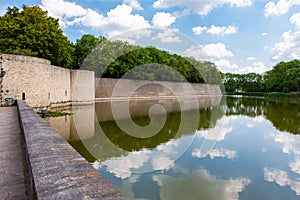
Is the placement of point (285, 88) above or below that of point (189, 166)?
above

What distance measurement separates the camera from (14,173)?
269cm

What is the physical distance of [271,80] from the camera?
61125 mm

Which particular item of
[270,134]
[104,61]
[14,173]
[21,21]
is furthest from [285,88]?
[14,173]

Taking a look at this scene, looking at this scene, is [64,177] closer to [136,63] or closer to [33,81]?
[33,81]

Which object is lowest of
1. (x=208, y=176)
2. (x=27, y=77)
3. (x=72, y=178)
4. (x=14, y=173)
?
(x=208, y=176)

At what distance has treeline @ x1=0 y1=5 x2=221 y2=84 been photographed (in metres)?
20.1

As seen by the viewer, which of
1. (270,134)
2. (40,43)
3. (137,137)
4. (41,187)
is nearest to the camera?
(41,187)

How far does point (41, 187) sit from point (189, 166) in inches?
194

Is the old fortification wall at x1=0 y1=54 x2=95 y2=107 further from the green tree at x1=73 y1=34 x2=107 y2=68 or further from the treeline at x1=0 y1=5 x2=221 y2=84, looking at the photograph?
the green tree at x1=73 y1=34 x2=107 y2=68

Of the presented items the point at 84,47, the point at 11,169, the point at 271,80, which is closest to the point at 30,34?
the point at 84,47

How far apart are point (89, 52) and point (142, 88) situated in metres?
A: 11.7

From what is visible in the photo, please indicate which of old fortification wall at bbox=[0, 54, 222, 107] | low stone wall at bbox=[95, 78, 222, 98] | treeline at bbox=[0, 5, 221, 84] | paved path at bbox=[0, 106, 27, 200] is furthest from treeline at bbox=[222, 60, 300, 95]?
paved path at bbox=[0, 106, 27, 200]

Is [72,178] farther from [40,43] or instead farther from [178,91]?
[178,91]

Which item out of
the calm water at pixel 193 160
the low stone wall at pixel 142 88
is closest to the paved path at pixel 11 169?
the calm water at pixel 193 160
